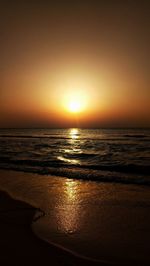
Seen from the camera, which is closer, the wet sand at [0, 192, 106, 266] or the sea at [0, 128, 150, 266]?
the wet sand at [0, 192, 106, 266]

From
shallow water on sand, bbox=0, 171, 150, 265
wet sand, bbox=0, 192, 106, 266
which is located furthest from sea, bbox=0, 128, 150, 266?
wet sand, bbox=0, 192, 106, 266

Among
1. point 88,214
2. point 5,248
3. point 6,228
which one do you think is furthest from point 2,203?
point 5,248

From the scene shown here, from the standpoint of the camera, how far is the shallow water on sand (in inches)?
154

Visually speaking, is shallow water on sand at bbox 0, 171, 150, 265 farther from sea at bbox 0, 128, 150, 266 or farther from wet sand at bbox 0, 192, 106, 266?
wet sand at bbox 0, 192, 106, 266

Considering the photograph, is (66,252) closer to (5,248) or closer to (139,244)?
(5,248)

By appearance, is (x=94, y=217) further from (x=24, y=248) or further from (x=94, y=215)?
(x=24, y=248)

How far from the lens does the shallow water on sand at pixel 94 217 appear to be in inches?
154

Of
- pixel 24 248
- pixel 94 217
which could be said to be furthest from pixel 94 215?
pixel 24 248

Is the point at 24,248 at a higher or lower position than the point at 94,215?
higher

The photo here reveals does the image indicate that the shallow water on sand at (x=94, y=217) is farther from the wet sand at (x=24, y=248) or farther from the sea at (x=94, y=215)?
the wet sand at (x=24, y=248)

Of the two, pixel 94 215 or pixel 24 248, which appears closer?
pixel 24 248

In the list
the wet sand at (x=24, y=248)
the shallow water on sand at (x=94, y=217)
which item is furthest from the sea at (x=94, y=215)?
the wet sand at (x=24, y=248)

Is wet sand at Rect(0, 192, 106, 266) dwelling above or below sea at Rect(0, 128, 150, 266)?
above

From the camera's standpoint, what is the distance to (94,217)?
5352mm
